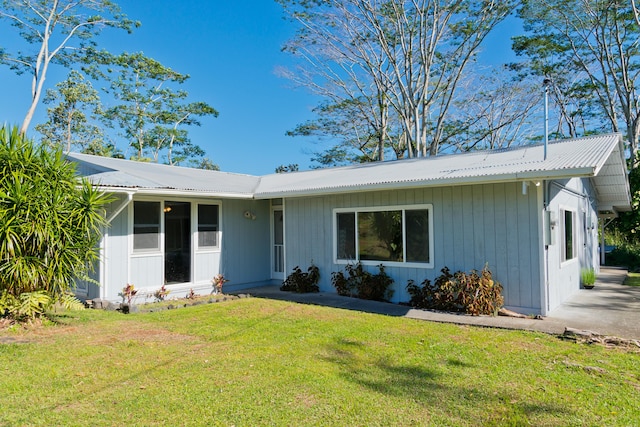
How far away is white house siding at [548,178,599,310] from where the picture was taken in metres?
7.44

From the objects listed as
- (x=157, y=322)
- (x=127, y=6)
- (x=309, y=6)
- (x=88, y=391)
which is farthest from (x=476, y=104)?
(x=88, y=391)

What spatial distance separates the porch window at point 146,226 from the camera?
Result: 8.76 meters

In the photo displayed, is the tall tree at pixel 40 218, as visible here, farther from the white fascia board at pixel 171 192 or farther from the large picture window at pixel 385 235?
the large picture window at pixel 385 235

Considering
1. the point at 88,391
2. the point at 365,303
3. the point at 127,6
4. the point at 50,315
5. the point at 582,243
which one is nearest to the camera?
the point at 88,391

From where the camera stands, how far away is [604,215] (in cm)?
1645

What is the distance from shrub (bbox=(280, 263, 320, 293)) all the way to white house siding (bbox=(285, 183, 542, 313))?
5.14ft

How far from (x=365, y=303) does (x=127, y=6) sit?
2134 cm

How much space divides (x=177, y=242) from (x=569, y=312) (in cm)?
786

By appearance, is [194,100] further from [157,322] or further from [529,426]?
[529,426]

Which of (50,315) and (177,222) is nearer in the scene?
(50,315)

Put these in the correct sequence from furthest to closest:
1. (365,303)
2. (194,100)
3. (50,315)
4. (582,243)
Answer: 1. (194,100)
2. (582,243)
3. (365,303)
4. (50,315)

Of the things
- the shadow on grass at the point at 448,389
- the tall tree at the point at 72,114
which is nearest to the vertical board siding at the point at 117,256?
the shadow on grass at the point at 448,389

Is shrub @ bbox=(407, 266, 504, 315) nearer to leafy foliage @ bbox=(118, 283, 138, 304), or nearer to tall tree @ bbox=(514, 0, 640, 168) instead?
leafy foliage @ bbox=(118, 283, 138, 304)

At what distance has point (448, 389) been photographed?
155 inches
